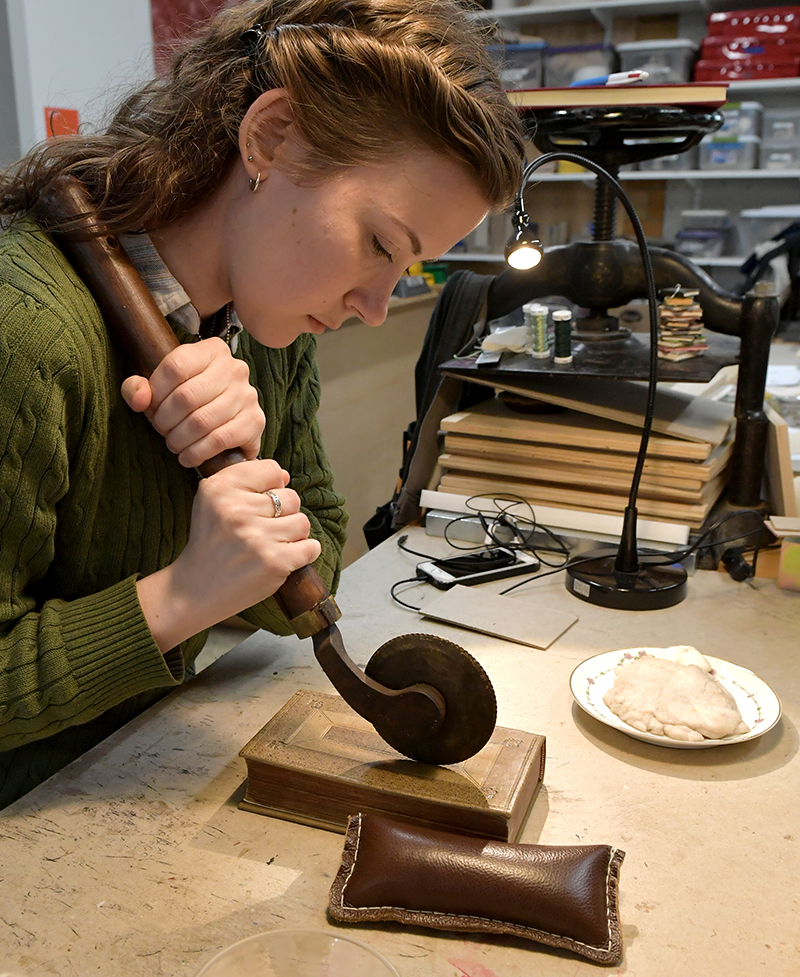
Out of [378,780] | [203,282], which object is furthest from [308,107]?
[378,780]

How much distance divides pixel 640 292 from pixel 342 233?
937 mm

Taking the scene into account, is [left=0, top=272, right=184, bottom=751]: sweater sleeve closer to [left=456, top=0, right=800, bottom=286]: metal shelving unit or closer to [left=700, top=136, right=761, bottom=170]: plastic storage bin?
[left=456, top=0, right=800, bottom=286]: metal shelving unit

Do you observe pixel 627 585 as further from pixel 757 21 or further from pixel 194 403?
pixel 757 21

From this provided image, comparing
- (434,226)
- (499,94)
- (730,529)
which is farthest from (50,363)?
(730,529)

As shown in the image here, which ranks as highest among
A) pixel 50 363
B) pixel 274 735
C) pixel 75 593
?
pixel 50 363

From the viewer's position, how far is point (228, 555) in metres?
0.85

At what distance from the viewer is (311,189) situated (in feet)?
2.89

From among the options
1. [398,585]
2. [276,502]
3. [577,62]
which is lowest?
[398,585]

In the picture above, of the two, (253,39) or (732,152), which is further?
(732,152)

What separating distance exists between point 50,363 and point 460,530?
93 centimetres

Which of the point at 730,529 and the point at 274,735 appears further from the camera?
the point at 730,529

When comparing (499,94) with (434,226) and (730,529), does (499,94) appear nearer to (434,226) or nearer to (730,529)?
(434,226)

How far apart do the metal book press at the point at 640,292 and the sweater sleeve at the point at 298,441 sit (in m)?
0.47

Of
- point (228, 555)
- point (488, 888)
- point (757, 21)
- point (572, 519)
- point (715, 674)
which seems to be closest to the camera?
point (488, 888)
